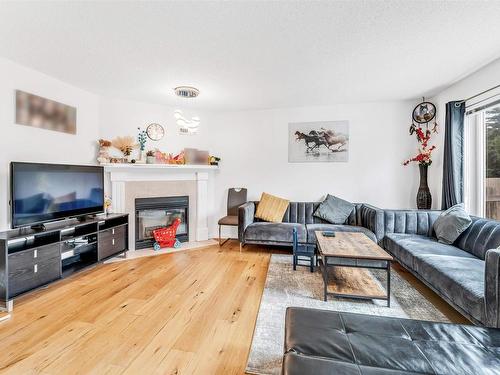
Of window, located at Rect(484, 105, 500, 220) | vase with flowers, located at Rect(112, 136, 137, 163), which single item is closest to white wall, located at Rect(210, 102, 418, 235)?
window, located at Rect(484, 105, 500, 220)

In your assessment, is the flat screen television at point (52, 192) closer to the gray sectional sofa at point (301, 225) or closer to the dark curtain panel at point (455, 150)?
the gray sectional sofa at point (301, 225)

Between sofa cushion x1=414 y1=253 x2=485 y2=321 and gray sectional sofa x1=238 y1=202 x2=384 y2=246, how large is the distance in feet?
3.36

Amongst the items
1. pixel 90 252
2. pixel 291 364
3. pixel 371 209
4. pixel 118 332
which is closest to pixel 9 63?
pixel 90 252

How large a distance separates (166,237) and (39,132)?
2.13 meters

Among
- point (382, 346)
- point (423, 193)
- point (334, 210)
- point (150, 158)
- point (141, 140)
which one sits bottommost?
point (382, 346)

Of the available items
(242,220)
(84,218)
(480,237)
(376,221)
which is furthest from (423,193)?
(84,218)

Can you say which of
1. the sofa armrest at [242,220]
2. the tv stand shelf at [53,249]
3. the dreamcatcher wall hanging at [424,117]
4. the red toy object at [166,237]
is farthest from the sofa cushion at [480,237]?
the tv stand shelf at [53,249]

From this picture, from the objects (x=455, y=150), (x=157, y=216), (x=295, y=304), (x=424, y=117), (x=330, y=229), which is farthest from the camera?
(x=157, y=216)

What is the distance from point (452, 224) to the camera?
108 inches

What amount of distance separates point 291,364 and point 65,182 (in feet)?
10.0

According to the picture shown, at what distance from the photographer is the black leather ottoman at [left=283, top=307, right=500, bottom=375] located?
0.95m

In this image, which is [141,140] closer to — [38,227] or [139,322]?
[38,227]

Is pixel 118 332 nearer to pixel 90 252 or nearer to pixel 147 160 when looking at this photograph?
pixel 90 252

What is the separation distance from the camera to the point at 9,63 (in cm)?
255
